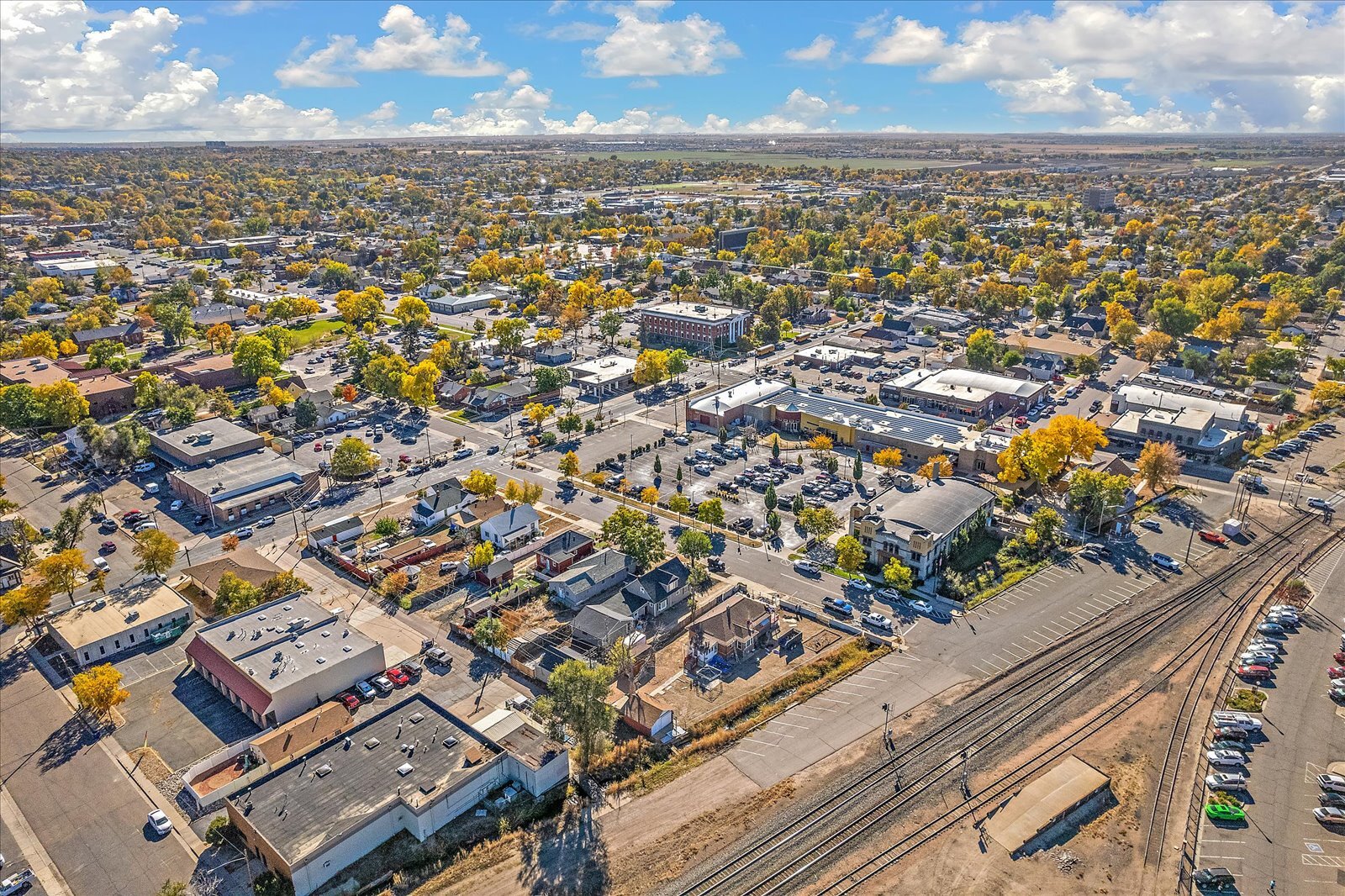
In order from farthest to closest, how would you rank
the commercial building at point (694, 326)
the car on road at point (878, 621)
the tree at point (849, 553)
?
the commercial building at point (694, 326)
the tree at point (849, 553)
the car on road at point (878, 621)

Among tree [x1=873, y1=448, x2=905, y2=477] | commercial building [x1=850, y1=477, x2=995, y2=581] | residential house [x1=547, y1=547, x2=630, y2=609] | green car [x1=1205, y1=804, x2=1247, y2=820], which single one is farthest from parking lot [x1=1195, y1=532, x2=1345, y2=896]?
residential house [x1=547, y1=547, x2=630, y2=609]

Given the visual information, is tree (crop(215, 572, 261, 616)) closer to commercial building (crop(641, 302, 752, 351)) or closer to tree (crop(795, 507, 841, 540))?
tree (crop(795, 507, 841, 540))

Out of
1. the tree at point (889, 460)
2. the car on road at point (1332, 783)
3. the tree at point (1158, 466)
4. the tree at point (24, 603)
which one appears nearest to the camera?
the car on road at point (1332, 783)

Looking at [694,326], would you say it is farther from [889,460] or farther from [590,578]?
[590,578]

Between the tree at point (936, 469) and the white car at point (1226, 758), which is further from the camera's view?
the tree at point (936, 469)

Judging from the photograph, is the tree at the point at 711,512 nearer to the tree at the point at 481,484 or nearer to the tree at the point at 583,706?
the tree at the point at 481,484

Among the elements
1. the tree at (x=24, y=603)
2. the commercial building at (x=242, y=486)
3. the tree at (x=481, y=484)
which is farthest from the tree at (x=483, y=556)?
the tree at (x=24, y=603)
